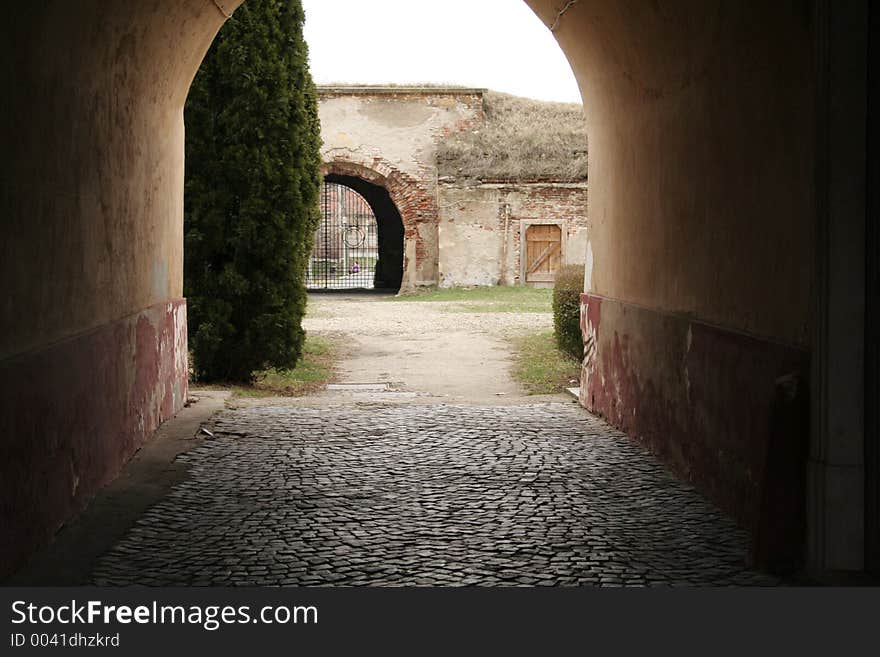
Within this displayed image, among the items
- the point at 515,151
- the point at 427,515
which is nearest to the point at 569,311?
the point at 427,515

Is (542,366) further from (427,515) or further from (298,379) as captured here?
(427,515)

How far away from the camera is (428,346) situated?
14.8 metres

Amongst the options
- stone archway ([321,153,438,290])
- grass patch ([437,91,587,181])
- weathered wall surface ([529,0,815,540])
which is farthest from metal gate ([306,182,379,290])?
weathered wall surface ([529,0,815,540])

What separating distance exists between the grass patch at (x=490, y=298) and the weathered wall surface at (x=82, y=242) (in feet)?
45.3

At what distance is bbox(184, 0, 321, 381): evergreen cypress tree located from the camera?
9914 millimetres

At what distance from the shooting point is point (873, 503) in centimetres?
380

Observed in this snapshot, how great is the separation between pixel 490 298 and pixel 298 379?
12929 mm

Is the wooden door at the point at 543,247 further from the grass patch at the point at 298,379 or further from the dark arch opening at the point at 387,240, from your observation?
the grass patch at the point at 298,379

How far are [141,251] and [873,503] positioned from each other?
4.79 m

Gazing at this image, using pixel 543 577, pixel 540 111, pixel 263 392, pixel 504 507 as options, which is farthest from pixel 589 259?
pixel 540 111

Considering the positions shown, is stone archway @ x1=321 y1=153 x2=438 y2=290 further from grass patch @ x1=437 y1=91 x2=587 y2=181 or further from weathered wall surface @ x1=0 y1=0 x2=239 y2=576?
weathered wall surface @ x1=0 y1=0 x2=239 y2=576

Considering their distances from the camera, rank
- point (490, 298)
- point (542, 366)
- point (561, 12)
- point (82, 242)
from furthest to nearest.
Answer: point (490, 298)
point (542, 366)
point (561, 12)
point (82, 242)

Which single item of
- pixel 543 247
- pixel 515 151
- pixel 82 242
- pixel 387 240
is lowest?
pixel 82 242

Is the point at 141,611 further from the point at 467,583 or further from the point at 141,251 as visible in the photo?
the point at 141,251
